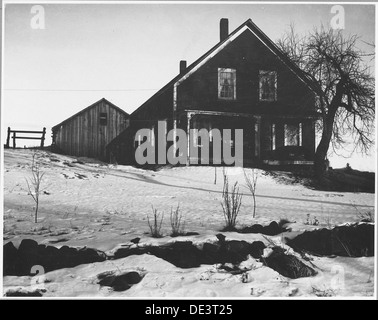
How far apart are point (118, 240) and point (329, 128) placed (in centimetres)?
464

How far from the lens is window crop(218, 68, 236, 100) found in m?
8.84

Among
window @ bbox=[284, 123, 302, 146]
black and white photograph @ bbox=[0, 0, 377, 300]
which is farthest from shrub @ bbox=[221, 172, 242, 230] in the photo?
window @ bbox=[284, 123, 302, 146]

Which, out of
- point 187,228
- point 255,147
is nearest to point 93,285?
point 187,228

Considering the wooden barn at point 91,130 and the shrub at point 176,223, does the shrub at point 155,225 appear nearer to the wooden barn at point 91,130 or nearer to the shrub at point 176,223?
the shrub at point 176,223

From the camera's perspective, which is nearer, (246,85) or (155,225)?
(155,225)

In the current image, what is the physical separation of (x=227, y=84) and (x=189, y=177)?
3.00 meters

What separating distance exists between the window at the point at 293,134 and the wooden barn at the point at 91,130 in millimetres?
3516

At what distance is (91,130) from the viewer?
26.6 feet

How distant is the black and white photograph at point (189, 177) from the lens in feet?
18.7

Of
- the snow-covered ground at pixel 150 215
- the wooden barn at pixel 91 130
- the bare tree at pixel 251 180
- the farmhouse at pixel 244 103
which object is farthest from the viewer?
the farmhouse at pixel 244 103

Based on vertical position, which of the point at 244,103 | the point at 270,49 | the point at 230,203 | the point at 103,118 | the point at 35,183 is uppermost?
the point at 270,49

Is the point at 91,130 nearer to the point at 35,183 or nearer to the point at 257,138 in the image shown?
the point at 35,183

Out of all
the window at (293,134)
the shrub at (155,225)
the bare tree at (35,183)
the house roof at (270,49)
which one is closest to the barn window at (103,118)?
the house roof at (270,49)

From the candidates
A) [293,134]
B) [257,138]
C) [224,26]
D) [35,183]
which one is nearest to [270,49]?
[224,26]
